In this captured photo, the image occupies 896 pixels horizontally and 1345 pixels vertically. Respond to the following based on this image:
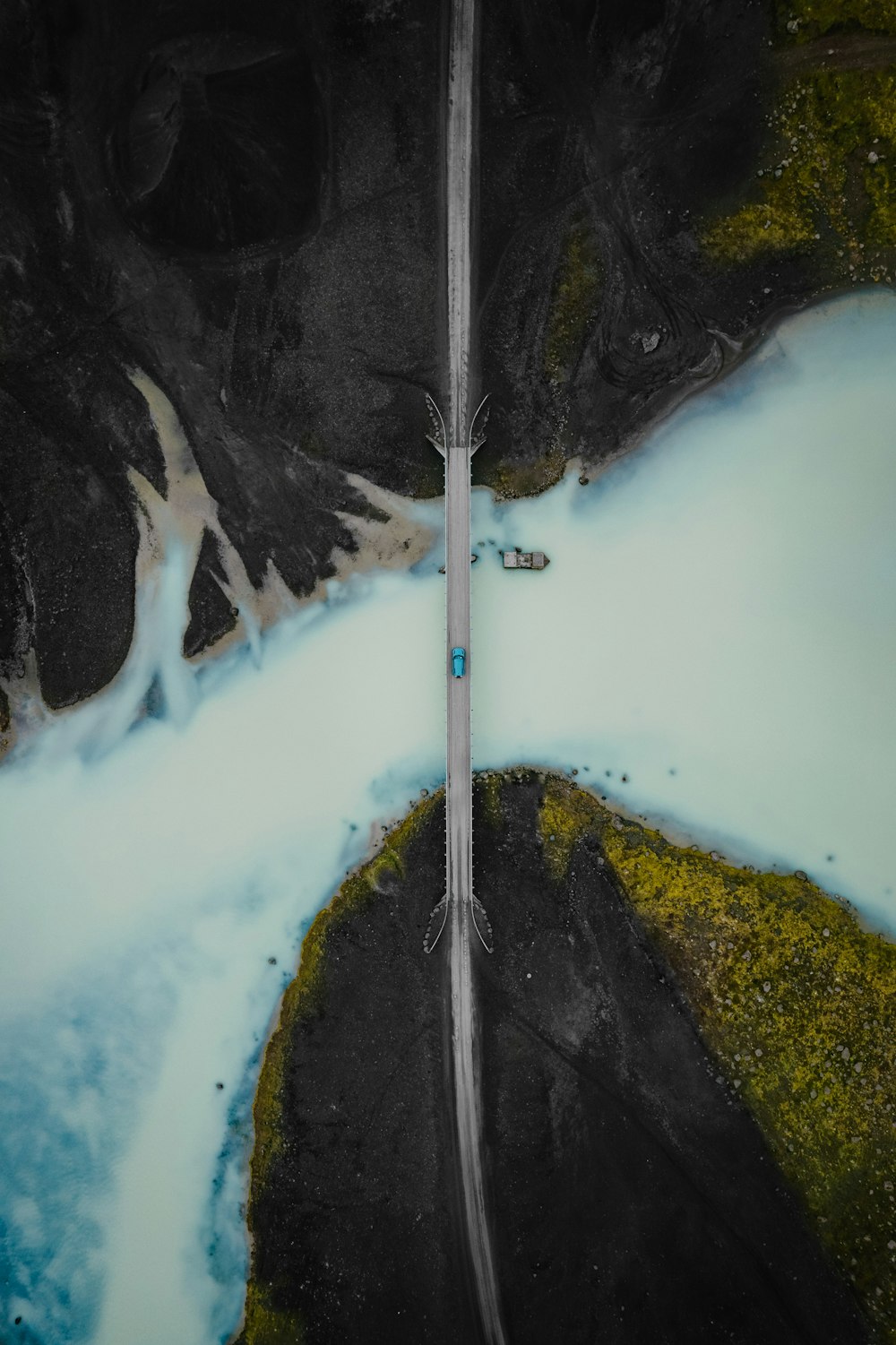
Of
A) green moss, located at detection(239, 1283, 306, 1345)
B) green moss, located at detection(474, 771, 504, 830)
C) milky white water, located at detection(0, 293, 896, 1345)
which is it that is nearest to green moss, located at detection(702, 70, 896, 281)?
milky white water, located at detection(0, 293, 896, 1345)

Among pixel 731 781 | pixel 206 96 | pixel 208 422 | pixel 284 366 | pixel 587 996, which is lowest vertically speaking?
pixel 587 996

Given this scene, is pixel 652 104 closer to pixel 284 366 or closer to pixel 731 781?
pixel 284 366

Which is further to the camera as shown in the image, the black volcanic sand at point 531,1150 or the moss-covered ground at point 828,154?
the moss-covered ground at point 828,154

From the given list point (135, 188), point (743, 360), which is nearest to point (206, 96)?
point (135, 188)

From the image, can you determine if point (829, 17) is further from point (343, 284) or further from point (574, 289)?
point (343, 284)

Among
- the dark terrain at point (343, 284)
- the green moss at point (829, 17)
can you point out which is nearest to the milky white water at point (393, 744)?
the dark terrain at point (343, 284)

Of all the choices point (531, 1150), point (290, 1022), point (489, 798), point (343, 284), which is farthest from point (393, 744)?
point (343, 284)

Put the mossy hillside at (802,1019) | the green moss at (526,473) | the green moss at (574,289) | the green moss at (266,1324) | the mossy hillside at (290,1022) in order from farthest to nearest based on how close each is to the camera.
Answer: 1. the green moss at (526,473)
2. the green moss at (574,289)
3. the mossy hillside at (290,1022)
4. the green moss at (266,1324)
5. the mossy hillside at (802,1019)

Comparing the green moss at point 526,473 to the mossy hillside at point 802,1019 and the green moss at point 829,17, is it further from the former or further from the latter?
the green moss at point 829,17
